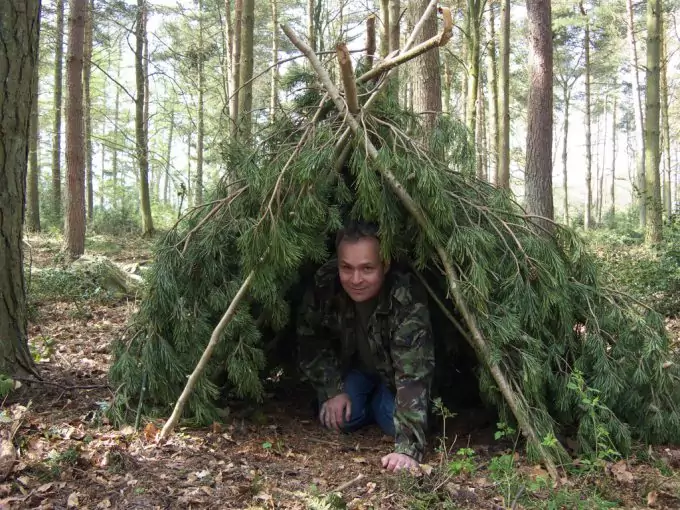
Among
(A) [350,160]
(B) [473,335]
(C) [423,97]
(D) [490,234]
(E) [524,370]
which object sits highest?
(C) [423,97]

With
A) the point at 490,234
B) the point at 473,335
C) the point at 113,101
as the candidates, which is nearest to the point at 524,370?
the point at 473,335

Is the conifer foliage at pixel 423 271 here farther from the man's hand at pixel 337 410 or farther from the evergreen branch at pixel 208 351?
the man's hand at pixel 337 410

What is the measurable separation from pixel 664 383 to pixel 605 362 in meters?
0.44

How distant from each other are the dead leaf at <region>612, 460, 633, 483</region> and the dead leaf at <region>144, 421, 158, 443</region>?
252cm

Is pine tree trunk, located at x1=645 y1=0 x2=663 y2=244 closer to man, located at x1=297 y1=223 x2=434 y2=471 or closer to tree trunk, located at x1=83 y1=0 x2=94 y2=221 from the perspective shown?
man, located at x1=297 y1=223 x2=434 y2=471

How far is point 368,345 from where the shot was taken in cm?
372

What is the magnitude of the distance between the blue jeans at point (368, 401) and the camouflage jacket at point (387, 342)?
93 millimetres

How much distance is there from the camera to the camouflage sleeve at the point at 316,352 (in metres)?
3.76

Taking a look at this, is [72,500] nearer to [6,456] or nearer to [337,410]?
[6,456]

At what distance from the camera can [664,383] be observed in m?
3.29

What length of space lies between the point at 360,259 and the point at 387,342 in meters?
0.67

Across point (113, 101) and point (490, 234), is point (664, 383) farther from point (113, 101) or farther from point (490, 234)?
point (113, 101)

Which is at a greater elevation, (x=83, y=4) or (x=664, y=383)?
(x=83, y=4)

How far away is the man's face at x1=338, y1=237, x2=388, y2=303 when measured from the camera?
10.6 feet
